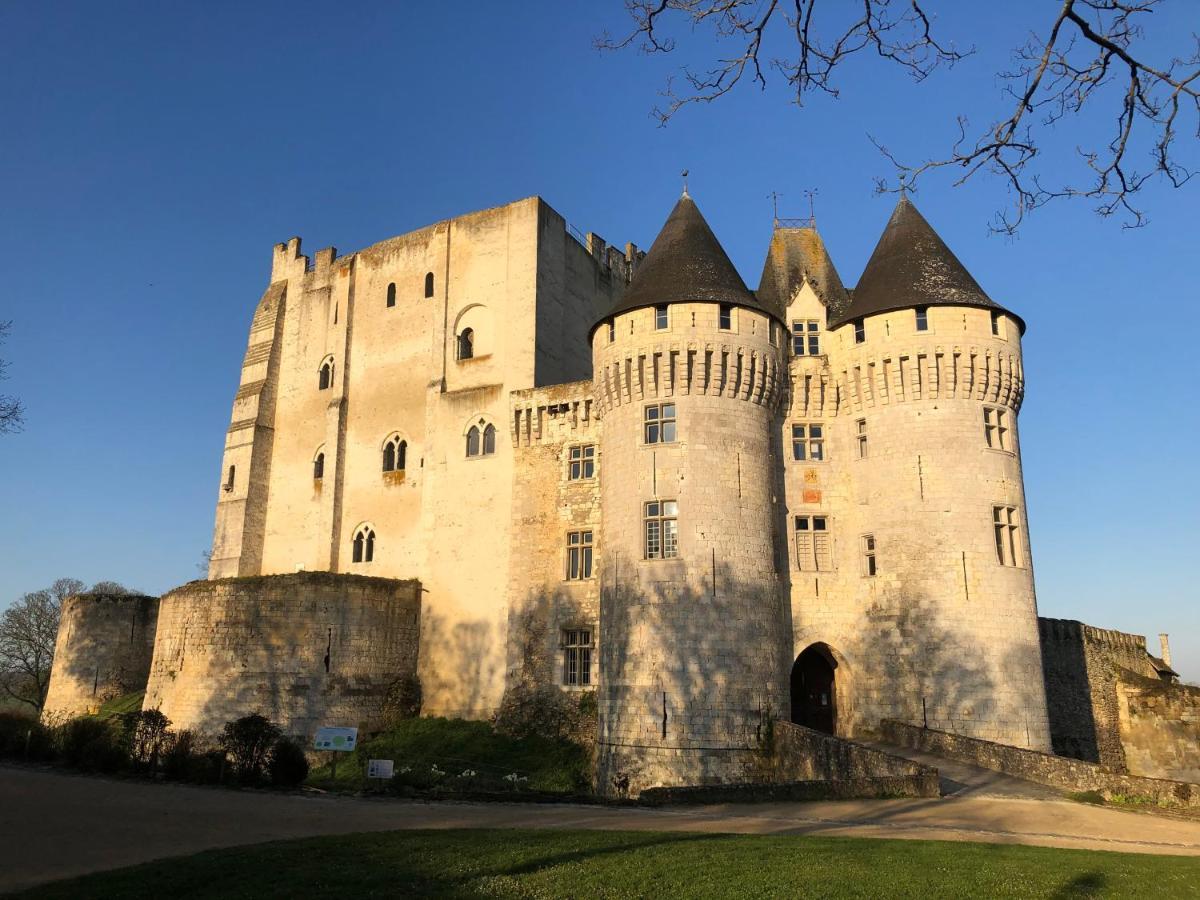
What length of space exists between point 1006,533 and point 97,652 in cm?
3548

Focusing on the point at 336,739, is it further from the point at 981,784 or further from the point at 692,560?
the point at 981,784

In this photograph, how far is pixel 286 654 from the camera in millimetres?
29531

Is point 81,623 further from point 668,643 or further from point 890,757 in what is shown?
point 890,757

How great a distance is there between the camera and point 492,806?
56.2 feet

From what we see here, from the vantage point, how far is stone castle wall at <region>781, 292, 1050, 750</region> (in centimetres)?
2466

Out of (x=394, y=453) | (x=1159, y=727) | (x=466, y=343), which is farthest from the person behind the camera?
(x=1159, y=727)

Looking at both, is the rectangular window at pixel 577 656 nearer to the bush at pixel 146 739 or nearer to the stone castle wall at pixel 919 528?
the stone castle wall at pixel 919 528

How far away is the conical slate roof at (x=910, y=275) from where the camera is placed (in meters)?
26.8

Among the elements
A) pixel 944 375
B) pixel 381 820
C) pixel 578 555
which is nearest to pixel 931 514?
pixel 944 375

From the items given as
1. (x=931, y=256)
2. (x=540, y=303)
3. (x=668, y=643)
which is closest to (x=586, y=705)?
(x=668, y=643)

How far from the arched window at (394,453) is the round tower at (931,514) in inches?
631

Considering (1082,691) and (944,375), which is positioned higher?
(944,375)

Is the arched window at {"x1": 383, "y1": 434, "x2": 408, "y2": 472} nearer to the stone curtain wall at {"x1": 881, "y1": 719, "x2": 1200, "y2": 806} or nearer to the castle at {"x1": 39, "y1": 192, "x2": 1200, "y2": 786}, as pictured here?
the castle at {"x1": 39, "y1": 192, "x2": 1200, "y2": 786}

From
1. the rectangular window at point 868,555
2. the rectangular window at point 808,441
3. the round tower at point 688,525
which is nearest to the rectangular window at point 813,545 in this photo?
the round tower at point 688,525
